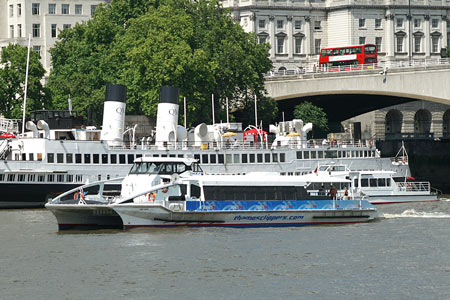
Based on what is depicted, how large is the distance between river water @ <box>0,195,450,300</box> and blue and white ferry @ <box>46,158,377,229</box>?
730mm

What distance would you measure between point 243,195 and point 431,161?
154 ft

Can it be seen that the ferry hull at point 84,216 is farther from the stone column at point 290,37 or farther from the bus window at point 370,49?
the stone column at point 290,37

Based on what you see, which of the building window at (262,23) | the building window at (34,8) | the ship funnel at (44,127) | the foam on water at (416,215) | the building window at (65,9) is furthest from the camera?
the building window at (262,23)

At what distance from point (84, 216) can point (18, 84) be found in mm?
41356

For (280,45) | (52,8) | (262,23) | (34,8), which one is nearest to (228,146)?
(34,8)

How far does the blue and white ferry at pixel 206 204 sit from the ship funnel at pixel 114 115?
15.1m

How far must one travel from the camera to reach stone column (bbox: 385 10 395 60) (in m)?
144

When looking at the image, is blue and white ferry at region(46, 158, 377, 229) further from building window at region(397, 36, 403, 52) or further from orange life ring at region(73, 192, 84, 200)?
building window at region(397, 36, 403, 52)

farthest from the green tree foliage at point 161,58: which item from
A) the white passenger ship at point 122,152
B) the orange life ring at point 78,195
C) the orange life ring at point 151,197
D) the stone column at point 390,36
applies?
the stone column at point 390,36

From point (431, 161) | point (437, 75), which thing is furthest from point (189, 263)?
point (431, 161)

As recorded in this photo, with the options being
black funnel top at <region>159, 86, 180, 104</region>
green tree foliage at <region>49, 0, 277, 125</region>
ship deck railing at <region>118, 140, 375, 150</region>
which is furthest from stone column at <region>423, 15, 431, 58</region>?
black funnel top at <region>159, 86, 180, 104</region>

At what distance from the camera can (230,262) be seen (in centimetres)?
4553

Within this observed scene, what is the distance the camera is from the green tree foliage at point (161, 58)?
298ft

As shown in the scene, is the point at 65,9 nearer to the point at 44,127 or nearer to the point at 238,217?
the point at 44,127
